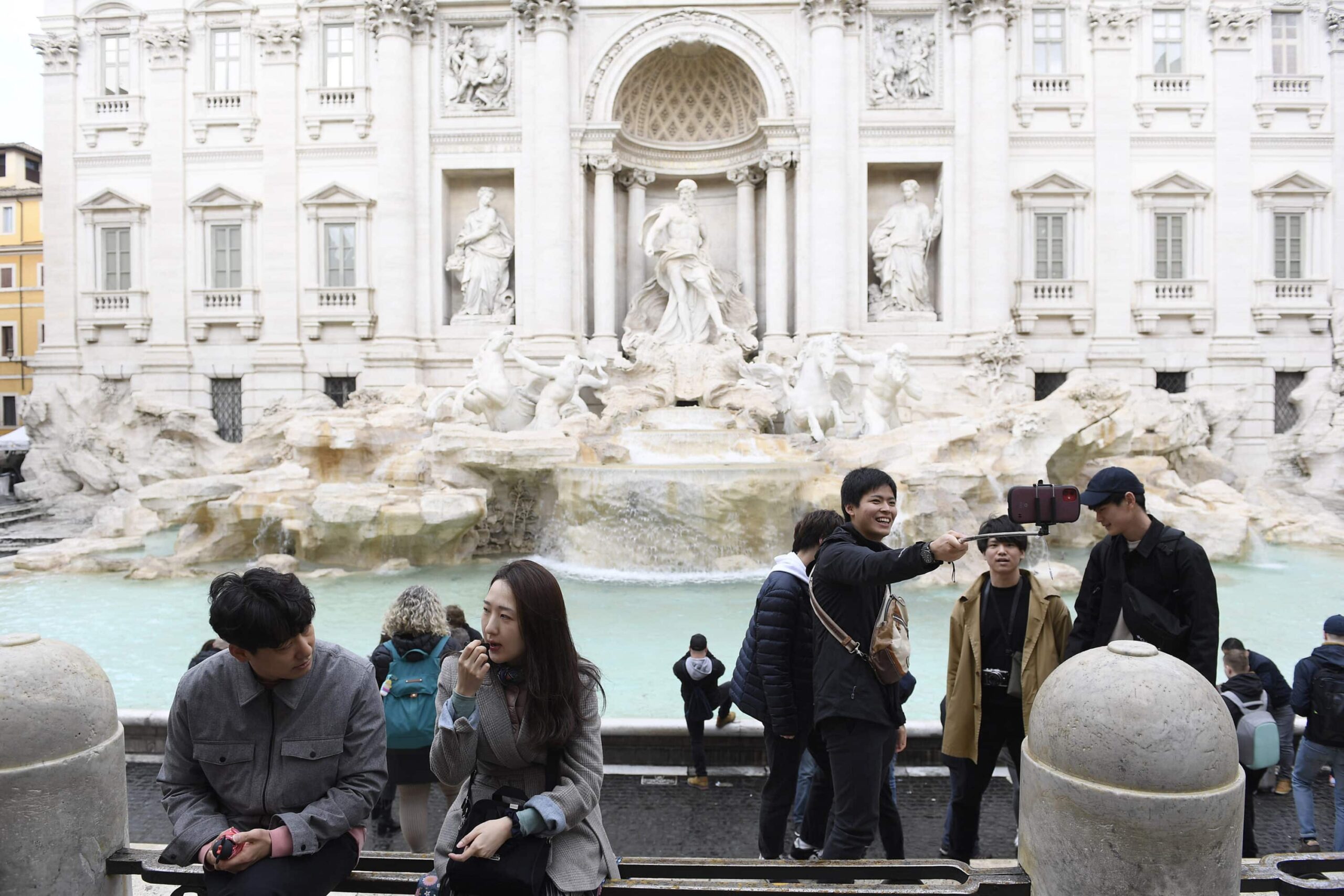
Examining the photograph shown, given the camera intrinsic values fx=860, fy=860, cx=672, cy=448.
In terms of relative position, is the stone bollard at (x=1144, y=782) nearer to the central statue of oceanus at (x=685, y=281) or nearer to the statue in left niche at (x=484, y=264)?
the central statue of oceanus at (x=685, y=281)

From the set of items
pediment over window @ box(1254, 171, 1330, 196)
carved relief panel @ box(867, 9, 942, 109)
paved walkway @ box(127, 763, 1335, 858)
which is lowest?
paved walkway @ box(127, 763, 1335, 858)

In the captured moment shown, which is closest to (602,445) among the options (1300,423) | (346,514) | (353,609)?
(346,514)

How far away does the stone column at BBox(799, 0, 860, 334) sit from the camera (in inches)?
660

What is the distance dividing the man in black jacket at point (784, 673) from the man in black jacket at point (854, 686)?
0.15m

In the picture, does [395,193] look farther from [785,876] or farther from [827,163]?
[785,876]

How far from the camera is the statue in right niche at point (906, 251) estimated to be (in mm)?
17391

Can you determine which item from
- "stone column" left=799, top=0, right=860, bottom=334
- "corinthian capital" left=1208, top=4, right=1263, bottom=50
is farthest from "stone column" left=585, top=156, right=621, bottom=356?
"corinthian capital" left=1208, top=4, right=1263, bottom=50

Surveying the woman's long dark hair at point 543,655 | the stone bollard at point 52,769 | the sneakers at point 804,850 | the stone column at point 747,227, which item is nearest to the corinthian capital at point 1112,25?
the stone column at point 747,227

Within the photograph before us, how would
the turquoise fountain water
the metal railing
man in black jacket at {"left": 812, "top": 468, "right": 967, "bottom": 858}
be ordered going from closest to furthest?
the metal railing → man in black jacket at {"left": 812, "top": 468, "right": 967, "bottom": 858} → the turquoise fountain water

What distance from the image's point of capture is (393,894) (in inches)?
90.2

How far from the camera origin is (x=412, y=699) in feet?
11.0

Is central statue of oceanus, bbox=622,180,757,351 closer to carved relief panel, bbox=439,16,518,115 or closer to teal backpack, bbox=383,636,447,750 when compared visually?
A: carved relief panel, bbox=439,16,518,115

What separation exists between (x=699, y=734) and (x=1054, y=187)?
16558mm

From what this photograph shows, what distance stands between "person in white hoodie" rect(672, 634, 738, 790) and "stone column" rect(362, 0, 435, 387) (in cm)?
1424
